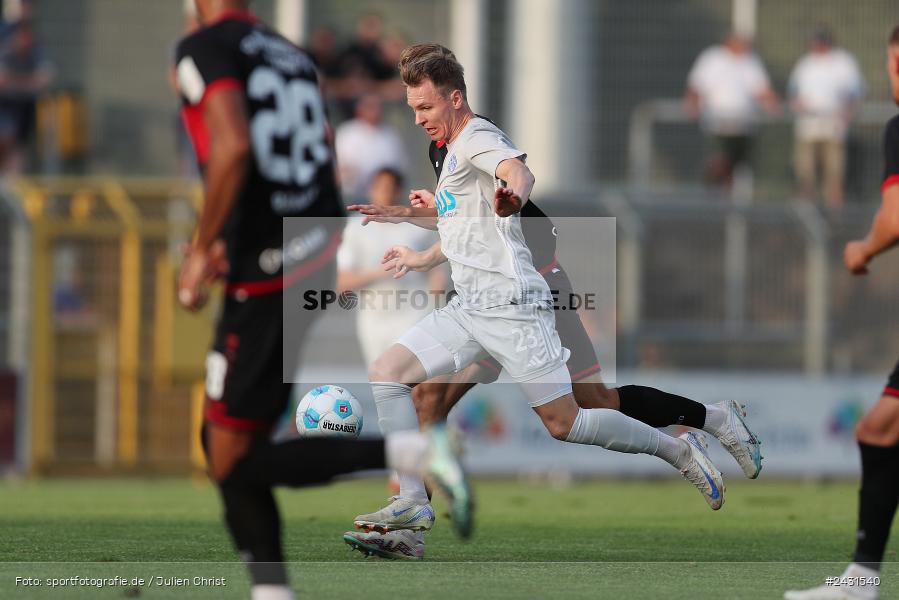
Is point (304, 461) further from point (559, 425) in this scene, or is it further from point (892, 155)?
point (892, 155)

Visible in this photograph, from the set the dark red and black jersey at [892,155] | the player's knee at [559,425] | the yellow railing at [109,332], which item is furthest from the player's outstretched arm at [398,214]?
the yellow railing at [109,332]

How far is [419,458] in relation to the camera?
229 inches

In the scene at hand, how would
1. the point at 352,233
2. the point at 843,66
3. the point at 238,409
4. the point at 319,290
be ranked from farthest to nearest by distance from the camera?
the point at 843,66 < the point at 352,233 < the point at 319,290 < the point at 238,409

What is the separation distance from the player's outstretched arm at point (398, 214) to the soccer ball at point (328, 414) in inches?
41.4

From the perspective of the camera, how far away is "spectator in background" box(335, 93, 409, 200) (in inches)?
696

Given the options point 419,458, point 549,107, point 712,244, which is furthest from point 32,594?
point 549,107

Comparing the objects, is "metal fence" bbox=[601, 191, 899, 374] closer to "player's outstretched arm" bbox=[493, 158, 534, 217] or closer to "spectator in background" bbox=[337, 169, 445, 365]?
"spectator in background" bbox=[337, 169, 445, 365]

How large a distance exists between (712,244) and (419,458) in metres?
11.8

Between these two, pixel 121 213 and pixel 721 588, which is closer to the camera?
pixel 721 588

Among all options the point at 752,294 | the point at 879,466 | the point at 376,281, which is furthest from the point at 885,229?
the point at 752,294

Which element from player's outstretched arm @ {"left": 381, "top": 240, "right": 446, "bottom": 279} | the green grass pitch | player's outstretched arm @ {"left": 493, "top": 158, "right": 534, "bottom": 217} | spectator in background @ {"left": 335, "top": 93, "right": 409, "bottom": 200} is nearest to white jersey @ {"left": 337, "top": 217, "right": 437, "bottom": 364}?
the green grass pitch

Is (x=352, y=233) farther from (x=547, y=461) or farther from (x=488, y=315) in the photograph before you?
(x=488, y=315)

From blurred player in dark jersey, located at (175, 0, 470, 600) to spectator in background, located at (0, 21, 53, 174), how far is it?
13.4 metres

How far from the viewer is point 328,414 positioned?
859 centimetres
